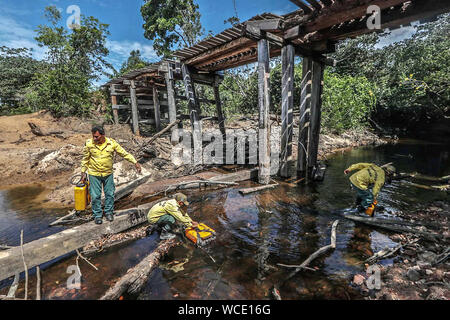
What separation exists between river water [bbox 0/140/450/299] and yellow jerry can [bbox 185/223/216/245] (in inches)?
6.0

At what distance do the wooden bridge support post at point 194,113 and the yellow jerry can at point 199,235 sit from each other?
547 cm

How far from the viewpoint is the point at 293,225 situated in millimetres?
4848

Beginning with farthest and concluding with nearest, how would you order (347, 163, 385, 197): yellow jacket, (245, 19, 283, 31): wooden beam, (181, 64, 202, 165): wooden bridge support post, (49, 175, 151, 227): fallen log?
(181, 64, 202, 165): wooden bridge support post
(245, 19, 283, 31): wooden beam
(347, 163, 385, 197): yellow jacket
(49, 175, 151, 227): fallen log

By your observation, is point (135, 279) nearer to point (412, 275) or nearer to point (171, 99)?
point (412, 275)

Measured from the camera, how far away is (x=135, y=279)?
115 inches

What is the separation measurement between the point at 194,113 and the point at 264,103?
404 cm

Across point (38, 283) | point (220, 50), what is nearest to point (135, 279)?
point (38, 283)

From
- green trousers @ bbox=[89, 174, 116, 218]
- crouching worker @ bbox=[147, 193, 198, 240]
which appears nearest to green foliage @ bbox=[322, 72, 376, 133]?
crouching worker @ bbox=[147, 193, 198, 240]

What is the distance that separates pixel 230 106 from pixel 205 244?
51.9ft

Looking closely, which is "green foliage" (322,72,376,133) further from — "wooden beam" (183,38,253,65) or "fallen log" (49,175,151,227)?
"fallen log" (49,175,151,227)

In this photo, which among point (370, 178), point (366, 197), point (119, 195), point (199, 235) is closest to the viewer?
point (199, 235)

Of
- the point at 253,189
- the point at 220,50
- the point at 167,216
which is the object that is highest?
the point at 220,50

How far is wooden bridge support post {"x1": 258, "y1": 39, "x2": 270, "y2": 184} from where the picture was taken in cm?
652
